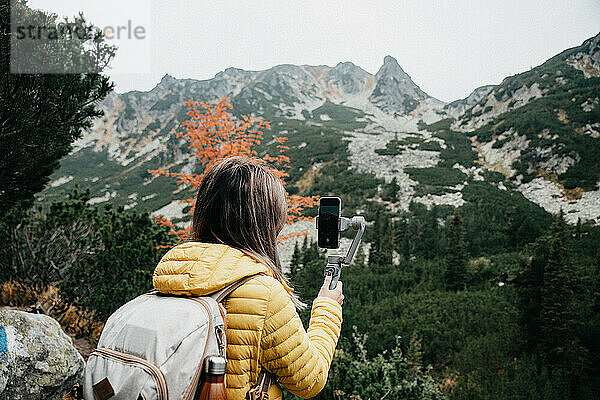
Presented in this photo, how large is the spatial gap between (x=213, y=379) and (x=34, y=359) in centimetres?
234

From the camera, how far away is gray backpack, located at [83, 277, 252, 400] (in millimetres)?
917

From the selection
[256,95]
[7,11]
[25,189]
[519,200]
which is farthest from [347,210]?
[256,95]

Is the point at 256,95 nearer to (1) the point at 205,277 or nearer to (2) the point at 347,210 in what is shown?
(2) the point at 347,210

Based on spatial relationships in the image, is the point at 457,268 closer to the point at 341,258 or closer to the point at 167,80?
the point at 341,258

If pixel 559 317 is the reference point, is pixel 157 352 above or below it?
above

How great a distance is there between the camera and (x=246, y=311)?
1036mm

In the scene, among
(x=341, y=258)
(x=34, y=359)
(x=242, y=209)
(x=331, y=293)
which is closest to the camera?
(x=242, y=209)

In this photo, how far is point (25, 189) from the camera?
4852 millimetres

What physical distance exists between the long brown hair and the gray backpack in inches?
9.9

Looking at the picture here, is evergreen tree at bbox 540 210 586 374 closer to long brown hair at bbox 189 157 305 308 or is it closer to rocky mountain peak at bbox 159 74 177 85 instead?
long brown hair at bbox 189 157 305 308

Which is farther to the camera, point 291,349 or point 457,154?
point 457,154

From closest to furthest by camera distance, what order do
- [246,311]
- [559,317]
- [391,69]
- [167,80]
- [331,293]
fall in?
1. [246,311]
2. [331,293]
3. [559,317]
4. [167,80]
5. [391,69]

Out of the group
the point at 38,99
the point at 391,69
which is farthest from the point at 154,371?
the point at 391,69

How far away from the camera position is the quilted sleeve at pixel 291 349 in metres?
1.05
